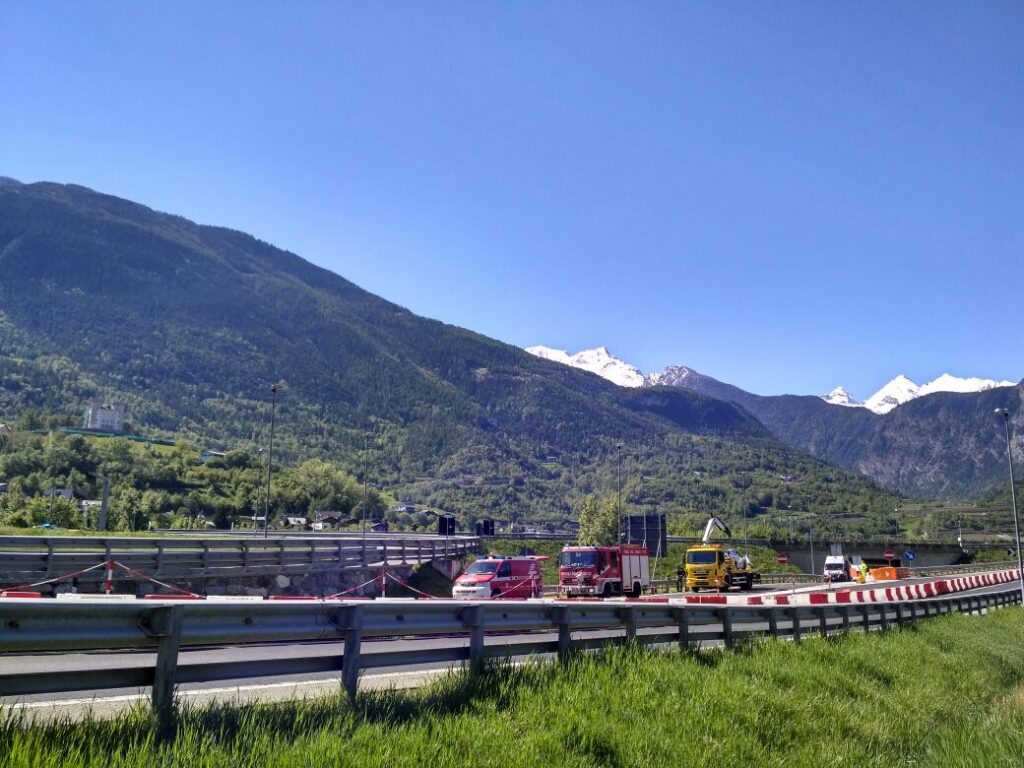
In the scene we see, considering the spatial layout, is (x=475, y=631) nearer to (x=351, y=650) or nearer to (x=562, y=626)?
→ (x=562, y=626)

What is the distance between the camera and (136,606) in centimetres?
525

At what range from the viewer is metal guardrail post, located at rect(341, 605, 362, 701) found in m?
6.50

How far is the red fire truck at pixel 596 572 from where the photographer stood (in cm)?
3812

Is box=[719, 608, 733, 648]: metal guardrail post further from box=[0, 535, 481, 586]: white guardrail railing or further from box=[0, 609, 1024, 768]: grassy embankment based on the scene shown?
box=[0, 535, 481, 586]: white guardrail railing

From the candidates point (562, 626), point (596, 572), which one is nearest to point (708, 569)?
point (596, 572)

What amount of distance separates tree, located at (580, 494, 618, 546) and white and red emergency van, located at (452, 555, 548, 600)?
185 ft

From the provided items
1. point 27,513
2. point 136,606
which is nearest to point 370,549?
point 136,606

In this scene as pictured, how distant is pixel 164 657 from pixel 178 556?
68.0ft

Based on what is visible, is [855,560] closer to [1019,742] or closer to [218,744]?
[1019,742]

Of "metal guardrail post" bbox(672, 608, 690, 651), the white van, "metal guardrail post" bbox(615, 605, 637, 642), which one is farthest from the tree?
"metal guardrail post" bbox(615, 605, 637, 642)

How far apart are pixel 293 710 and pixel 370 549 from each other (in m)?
28.4

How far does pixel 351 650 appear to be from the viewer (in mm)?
6555

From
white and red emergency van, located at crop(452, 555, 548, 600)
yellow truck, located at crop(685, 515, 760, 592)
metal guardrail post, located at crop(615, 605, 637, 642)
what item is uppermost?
metal guardrail post, located at crop(615, 605, 637, 642)

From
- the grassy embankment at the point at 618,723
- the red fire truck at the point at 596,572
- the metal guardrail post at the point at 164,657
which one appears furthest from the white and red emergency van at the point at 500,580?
the metal guardrail post at the point at 164,657
